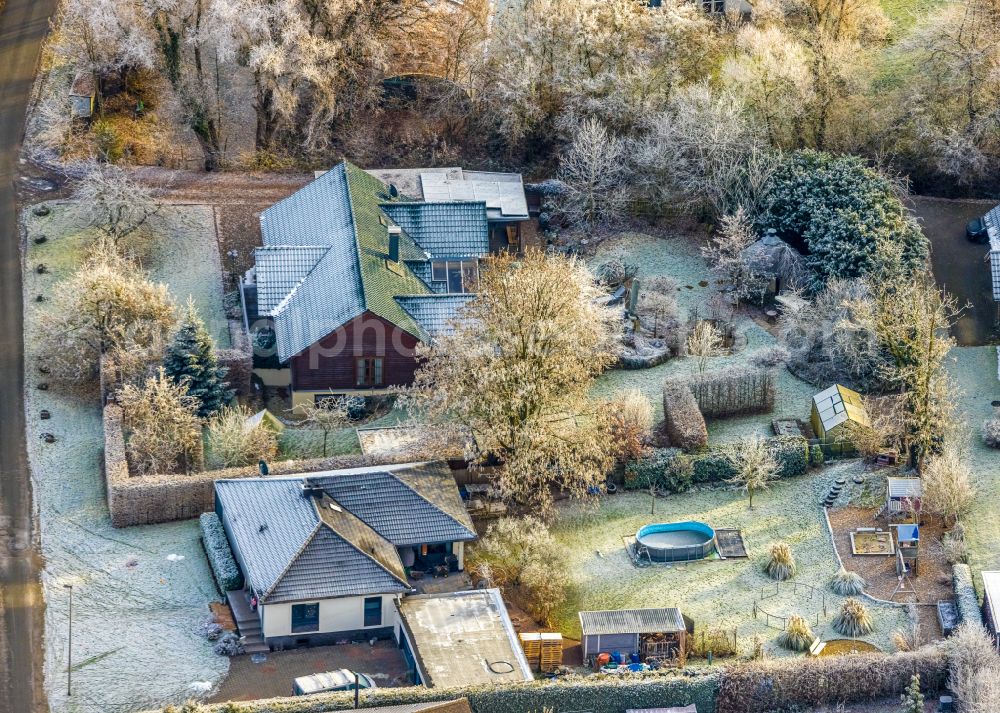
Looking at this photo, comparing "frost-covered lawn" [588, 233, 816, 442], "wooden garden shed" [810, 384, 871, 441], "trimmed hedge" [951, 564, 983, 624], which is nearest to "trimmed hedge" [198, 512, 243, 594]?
"frost-covered lawn" [588, 233, 816, 442]

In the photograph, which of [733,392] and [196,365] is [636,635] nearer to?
[733,392]

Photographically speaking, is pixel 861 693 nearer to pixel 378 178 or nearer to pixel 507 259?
pixel 507 259

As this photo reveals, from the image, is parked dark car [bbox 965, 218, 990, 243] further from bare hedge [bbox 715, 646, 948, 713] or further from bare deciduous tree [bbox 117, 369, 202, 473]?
bare deciduous tree [bbox 117, 369, 202, 473]

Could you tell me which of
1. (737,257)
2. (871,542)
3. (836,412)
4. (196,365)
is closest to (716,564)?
(871,542)

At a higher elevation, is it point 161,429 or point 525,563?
point 161,429

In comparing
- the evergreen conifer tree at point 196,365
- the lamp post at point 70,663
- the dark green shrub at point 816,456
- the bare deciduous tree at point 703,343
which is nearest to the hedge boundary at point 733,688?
the lamp post at point 70,663

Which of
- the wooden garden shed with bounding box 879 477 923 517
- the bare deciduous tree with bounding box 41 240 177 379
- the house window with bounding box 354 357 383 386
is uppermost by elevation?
the bare deciduous tree with bounding box 41 240 177 379

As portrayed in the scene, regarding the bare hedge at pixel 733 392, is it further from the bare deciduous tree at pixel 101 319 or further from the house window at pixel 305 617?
the bare deciduous tree at pixel 101 319
